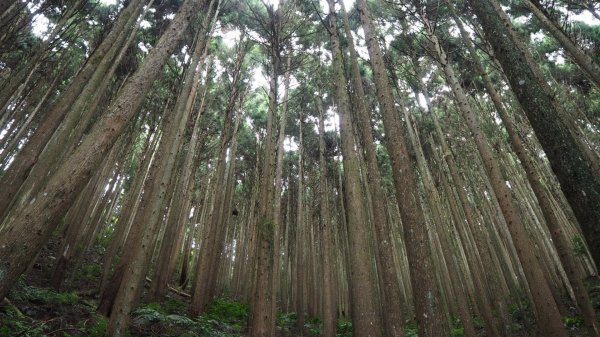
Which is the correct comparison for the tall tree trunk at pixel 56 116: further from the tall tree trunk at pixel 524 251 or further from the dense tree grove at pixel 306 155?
the tall tree trunk at pixel 524 251

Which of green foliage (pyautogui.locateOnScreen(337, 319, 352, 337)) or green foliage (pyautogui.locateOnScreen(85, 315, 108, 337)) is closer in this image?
green foliage (pyautogui.locateOnScreen(85, 315, 108, 337))

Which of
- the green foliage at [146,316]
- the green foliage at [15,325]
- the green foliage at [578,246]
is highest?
the green foliage at [578,246]

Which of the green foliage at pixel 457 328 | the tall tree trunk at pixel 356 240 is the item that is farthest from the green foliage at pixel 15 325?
the green foliage at pixel 457 328

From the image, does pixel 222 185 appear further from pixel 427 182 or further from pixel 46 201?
pixel 46 201

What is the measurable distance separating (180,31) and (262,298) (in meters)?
5.19

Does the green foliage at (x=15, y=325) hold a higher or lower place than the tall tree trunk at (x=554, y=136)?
lower

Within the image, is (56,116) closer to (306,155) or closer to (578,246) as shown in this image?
(306,155)

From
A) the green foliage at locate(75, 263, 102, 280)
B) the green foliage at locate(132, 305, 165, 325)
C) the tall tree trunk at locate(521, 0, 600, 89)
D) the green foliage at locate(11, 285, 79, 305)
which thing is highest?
the tall tree trunk at locate(521, 0, 600, 89)

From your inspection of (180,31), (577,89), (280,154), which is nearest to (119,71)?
(280,154)

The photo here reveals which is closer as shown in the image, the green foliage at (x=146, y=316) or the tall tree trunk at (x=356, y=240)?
the tall tree trunk at (x=356, y=240)

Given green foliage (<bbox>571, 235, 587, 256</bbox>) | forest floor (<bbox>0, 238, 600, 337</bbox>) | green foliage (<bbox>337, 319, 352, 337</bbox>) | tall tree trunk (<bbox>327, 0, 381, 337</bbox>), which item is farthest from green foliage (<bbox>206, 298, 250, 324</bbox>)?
green foliage (<bbox>571, 235, 587, 256</bbox>)

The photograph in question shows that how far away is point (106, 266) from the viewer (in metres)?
7.99

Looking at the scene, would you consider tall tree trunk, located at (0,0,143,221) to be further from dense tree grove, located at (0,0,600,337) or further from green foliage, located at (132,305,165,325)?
green foliage, located at (132,305,165,325)

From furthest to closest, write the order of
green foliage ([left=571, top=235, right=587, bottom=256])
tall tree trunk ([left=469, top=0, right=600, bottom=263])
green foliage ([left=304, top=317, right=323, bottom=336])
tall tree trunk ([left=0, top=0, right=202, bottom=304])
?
1. green foliage ([left=571, top=235, right=587, bottom=256])
2. green foliage ([left=304, top=317, right=323, bottom=336])
3. tall tree trunk ([left=0, top=0, right=202, bottom=304])
4. tall tree trunk ([left=469, top=0, right=600, bottom=263])
